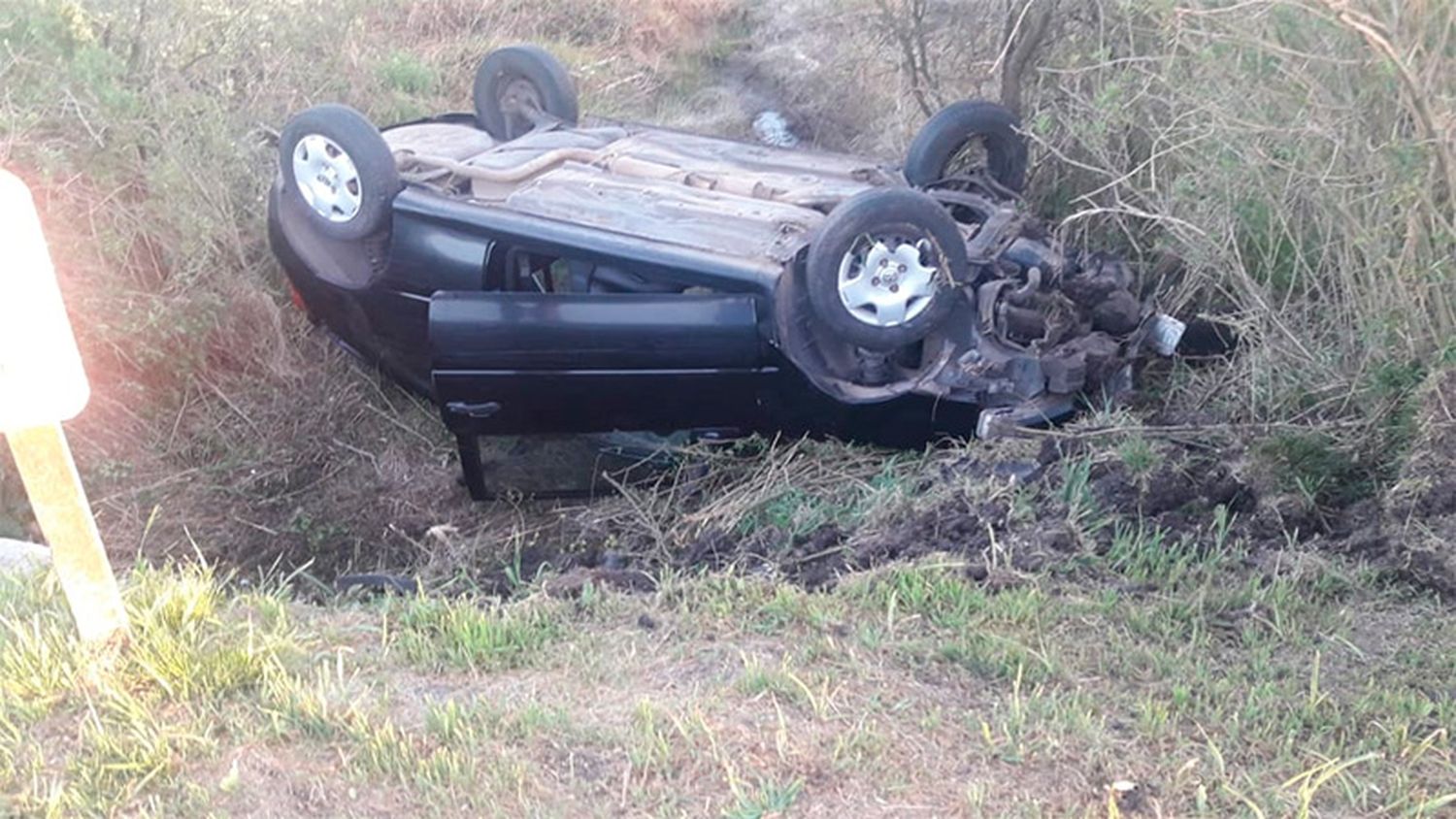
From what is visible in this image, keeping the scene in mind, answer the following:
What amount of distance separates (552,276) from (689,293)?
2.68 feet

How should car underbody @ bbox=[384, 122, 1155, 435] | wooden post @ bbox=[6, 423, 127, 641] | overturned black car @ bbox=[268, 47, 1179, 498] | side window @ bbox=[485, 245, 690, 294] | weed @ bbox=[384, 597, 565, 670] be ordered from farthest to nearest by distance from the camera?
1. side window @ bbox=[485, 245, 690, 294]
2. car underbody @ bbox=[384, 122, 1155, 435]
3. overturned black car @ bbox=[268, 47, 1179, 498]
4. weed @ bbox=[384, 597, 565, 670]
5. wooden post @ bbox=[6, 423, 127, 641]

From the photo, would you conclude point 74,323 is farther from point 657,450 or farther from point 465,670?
point 465,670

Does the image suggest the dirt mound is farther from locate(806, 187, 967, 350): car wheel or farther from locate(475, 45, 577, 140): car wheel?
locate(475, 45, 577, 140): car wheel

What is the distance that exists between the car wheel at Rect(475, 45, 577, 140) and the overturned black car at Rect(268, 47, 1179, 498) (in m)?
1.25

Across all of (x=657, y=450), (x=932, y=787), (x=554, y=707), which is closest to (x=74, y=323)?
(x=657, y=450)

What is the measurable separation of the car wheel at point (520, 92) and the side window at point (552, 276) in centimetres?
188

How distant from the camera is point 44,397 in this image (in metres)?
2.97

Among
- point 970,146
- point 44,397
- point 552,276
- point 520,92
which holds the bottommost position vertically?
point 552,276

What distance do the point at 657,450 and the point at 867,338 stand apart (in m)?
1.05

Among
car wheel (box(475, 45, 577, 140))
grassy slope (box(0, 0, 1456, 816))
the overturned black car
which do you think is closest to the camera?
grassy slope (box(0, 0, 1456, 816))

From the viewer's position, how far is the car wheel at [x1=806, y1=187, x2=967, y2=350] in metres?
4.69

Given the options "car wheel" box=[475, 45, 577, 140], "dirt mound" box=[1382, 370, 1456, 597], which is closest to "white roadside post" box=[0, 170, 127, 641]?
"dirt mound" box=[1382, 370, 1456, 597]

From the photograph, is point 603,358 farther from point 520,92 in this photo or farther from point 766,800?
point 520,92

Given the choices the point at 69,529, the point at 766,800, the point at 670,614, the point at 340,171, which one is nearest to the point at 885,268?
the point at 670,614
